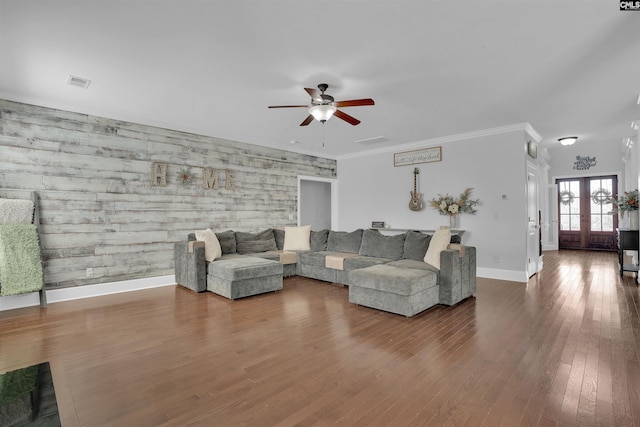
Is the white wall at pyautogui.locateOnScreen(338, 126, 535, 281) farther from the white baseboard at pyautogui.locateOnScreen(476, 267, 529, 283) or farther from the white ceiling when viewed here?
the white ceiling

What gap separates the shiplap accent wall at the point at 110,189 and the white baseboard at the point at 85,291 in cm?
9

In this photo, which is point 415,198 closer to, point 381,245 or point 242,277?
point 381,245

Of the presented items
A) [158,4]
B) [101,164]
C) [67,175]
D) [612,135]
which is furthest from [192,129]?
[612,135]

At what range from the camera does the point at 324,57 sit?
309 centimetres

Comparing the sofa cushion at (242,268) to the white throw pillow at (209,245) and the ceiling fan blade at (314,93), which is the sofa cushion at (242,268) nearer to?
the white throw pillow at (209,245)

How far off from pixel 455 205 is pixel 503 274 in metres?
1.45

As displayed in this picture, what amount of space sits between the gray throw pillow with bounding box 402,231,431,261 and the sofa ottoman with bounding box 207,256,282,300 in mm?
1913

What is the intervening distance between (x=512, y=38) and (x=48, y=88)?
5039 mm

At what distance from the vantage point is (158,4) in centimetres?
232

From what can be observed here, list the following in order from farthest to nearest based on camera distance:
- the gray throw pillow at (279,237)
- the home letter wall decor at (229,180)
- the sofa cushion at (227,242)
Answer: the gray throw pillow at (279,237)
the home letter wall decor at (229,180)
the sofa cushion at (227,242)

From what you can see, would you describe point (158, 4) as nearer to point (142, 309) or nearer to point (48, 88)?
point (48, 88)

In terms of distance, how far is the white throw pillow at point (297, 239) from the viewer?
609 centimetres

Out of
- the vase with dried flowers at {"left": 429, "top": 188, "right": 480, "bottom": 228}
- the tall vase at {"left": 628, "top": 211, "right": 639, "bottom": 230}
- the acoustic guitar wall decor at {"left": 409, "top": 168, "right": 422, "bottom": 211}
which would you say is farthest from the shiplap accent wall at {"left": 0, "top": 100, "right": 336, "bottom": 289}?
the tall vase at {"left": 628, "top": 211, "right": 639, "bottom": 230}

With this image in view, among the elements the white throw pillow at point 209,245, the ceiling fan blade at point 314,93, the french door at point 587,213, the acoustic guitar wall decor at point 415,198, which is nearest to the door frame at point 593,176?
the french door at point 587,213
